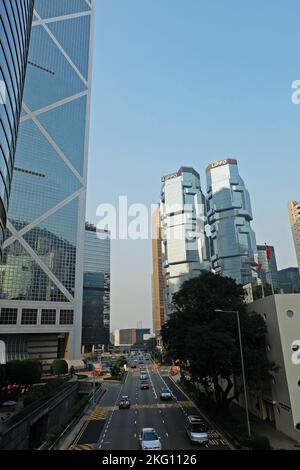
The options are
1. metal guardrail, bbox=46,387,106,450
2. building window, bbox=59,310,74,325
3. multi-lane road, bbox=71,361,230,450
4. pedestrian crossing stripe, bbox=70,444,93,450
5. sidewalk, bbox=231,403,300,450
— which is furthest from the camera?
building window, bbox=59,310,74,325

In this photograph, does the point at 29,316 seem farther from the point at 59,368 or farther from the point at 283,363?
the point at 283,363

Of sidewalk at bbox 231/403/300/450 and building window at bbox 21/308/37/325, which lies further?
building window at bbox 21/308/37/325

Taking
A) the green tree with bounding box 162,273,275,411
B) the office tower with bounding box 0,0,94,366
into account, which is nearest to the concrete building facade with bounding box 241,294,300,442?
the green tree with bounding box 162,273,275,411

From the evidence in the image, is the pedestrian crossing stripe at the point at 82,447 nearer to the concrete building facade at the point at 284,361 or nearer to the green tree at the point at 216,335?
the green tree at the point at 216,335

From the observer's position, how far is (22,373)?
61.6 meters

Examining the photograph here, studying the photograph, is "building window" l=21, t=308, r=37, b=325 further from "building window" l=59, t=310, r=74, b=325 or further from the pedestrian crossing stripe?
the pedestrian crossing stripe

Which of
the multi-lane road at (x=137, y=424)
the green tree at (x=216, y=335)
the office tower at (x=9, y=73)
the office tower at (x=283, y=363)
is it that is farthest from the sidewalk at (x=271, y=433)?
the office tower at (x=9, y=73)

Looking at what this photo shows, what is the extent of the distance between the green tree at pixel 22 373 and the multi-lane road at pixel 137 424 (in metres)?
13.8

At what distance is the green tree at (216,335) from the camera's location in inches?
1387

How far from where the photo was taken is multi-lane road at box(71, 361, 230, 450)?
30.4 meters

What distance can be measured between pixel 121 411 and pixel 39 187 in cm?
8527

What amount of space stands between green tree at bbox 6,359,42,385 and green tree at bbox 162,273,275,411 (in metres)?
30.4
